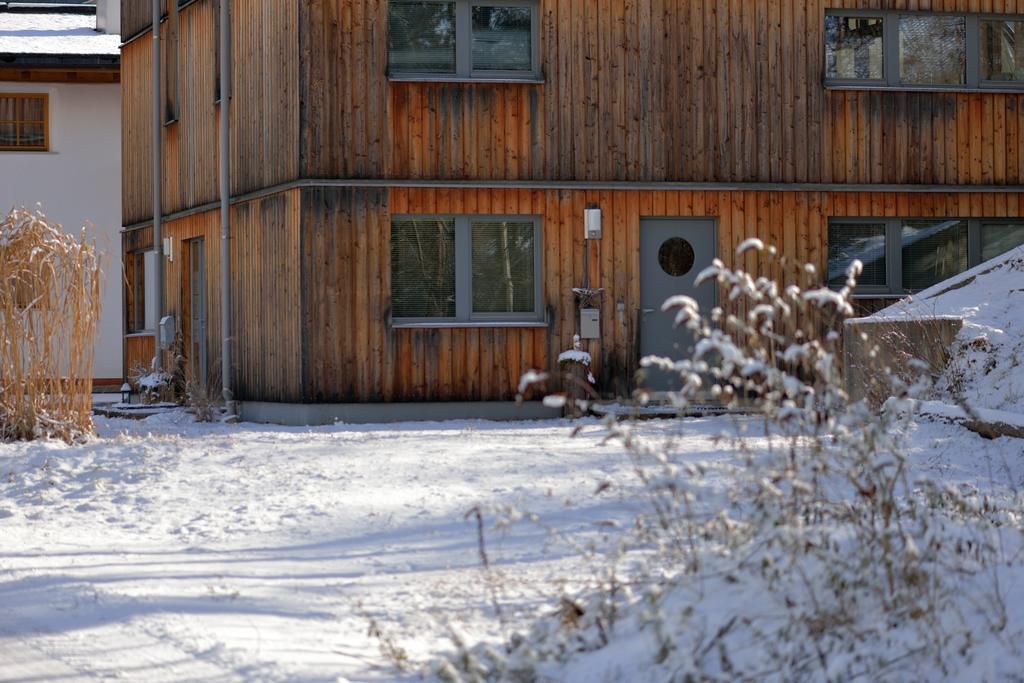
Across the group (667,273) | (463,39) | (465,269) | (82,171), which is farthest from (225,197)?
(82,171)

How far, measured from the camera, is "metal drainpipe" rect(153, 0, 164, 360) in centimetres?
2077

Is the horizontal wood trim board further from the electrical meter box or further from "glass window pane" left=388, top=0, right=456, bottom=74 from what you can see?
the electrical meter box

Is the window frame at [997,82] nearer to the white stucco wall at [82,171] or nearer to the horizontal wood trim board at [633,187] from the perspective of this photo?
the horizontal wood trim board at [633,187]

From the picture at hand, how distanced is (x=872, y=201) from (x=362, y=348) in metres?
6.44

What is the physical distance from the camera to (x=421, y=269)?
16422 mm

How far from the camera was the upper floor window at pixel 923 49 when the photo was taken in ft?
58.2

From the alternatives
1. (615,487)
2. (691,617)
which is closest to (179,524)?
(615,487)

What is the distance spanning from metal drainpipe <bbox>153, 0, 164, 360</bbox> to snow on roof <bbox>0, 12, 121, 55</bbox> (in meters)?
4.77

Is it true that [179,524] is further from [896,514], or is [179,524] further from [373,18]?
[373,18]

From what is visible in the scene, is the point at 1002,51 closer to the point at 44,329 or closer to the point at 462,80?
the point at 462,80

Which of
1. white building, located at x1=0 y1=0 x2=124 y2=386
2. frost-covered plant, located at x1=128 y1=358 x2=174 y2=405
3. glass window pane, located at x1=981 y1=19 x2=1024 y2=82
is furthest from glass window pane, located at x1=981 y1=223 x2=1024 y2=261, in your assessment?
white building, located at x1=0 y1=0 x2=124 y2=386

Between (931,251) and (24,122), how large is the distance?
16808mm

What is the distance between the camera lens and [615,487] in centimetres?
927

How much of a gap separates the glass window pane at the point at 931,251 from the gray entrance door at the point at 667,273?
2.60 metres
